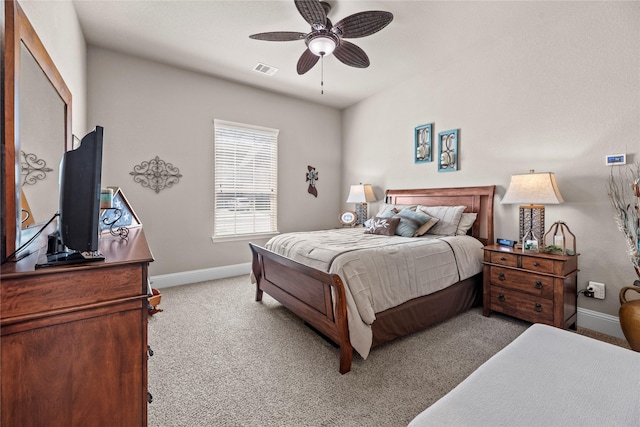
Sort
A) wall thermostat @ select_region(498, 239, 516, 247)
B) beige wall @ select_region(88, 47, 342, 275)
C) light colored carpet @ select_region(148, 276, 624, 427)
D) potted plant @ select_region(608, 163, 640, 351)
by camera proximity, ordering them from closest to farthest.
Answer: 1. light colored carpet @ select_region(148, 276, 624, 427)
2. potted plant @ select_region(608, 163, 640, 351)
3. wall thermostat @ select_region(498, 239, 516, 247)
4. beige wall @ select_region(88, 47, 342, 275)

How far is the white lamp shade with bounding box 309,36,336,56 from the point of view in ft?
8.14

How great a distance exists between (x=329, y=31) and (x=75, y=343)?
268 centimetres

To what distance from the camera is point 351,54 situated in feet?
9.09

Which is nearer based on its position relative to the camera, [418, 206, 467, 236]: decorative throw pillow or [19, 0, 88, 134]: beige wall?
[19, 0, 88, 134]: beige wall

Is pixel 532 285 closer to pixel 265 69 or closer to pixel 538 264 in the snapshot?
pixel 538 264

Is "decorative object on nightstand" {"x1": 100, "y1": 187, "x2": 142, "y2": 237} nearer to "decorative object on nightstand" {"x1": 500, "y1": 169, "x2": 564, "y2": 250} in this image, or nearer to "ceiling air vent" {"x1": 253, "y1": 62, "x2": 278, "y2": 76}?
"ceiling air vent" {"x1": 253, "y1": 62, "x2": 278, "y2": 76}

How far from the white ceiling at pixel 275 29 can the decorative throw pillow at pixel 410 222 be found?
1922mm

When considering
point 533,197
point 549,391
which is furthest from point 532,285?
point 549,391

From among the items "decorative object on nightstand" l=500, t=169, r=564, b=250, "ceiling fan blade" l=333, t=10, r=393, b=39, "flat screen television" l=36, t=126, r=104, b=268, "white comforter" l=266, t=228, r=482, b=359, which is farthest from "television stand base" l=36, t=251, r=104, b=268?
"decorative object on nightstand" l=500, t=169, r=564, b=250

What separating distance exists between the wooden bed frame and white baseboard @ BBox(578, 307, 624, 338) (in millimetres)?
838

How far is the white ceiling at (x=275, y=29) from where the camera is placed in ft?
8.34

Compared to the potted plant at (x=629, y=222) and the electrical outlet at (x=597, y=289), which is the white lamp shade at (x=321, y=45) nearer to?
the potted plant at (x=629, y=222)

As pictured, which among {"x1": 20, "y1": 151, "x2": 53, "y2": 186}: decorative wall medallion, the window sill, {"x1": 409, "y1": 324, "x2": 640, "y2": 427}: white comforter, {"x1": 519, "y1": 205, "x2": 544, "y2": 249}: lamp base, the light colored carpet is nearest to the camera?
{"x1": 409, "y1": 324, "x2": 640, "y2": 427}: white comforter

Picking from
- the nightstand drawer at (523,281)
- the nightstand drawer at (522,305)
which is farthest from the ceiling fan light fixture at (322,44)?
the nightstand drawer at (522,305)
